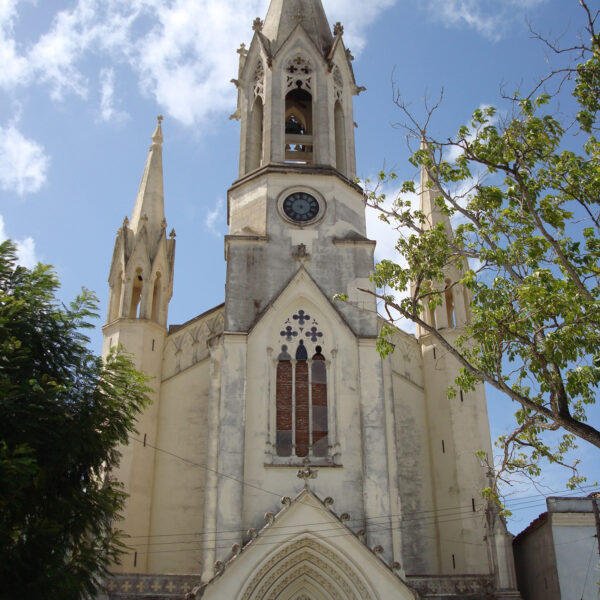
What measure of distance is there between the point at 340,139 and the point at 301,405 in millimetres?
10062

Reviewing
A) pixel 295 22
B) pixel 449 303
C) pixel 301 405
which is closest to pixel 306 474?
pixel 301 405

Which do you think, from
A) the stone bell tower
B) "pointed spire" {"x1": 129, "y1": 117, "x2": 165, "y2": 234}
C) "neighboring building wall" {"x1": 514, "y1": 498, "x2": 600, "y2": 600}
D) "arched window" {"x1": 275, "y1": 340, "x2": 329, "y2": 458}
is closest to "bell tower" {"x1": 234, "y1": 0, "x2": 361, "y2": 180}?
"pointed spire" {"x1": 129, "y1": 117, "x2": 165, "y2": 234}

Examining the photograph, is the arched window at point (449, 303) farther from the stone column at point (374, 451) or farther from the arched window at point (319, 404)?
the arched window at point (319, 404)

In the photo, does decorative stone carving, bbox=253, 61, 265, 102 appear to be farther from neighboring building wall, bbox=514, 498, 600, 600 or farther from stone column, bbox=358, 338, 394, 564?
neighboring building wall, bbox=514, 498, 600, 600

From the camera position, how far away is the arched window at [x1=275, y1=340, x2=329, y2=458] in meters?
21.9

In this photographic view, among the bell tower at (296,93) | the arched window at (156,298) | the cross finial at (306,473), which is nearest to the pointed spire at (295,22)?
the bell tower at (296,93)

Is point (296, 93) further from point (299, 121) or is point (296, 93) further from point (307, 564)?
point (307, 564)

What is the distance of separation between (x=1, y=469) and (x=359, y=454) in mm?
10452

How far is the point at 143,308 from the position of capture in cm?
2461

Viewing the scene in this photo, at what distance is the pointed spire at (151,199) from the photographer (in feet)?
86.6

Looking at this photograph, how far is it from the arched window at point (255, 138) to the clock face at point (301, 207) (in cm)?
233

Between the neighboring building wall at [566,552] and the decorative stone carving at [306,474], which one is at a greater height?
the decorative stone carving at [306,474]

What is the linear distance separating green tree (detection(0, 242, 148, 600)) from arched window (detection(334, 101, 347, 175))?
12.1 m

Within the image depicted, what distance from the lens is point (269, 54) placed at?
28.2m
